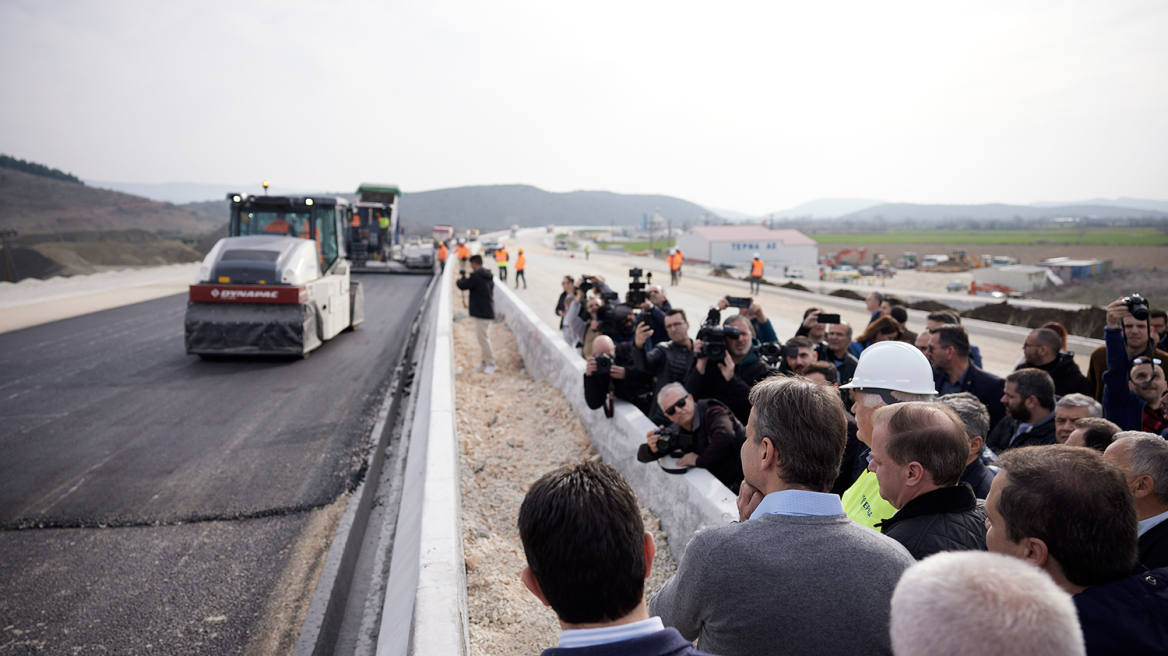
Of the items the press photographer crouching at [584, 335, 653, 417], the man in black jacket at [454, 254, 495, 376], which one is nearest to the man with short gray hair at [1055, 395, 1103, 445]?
the press photographer crouching at [584, 335, 653, 417]

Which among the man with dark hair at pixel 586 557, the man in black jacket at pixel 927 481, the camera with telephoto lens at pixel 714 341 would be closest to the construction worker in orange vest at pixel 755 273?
the camera with telephoto lens at pixel 714 341

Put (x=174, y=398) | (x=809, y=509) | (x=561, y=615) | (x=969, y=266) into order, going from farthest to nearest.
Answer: (x=969, y=266) < (x=174, y=398) < (x=809, y=509) < (x=561, y=615)

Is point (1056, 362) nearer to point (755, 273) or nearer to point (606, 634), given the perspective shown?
point (606, 634)

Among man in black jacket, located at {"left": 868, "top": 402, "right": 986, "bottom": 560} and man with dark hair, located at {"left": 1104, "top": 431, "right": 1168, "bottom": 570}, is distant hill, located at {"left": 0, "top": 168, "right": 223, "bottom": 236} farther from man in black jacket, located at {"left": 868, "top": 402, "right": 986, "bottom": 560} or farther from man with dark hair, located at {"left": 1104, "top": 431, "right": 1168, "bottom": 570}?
man with dark hair, located at {"left": 1104, "top": 431, "right": 1168, "bottom": 570}

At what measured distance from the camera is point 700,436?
4441 mm

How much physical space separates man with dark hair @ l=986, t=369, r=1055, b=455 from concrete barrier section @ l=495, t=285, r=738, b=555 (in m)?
2.09

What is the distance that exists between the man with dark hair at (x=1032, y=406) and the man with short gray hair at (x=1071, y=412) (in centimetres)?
28

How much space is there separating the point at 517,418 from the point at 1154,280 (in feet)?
191

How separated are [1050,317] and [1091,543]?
20233 millimetres

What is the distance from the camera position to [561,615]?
5.38ft

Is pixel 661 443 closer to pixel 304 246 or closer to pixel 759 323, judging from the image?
pixel 759 323

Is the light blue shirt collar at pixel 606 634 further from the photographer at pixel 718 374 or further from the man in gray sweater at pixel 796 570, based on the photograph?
the photographer at pixel 718 374

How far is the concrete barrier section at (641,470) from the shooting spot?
403 centimetres

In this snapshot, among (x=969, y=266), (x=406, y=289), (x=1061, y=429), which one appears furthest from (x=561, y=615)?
(x=969, y=266)
